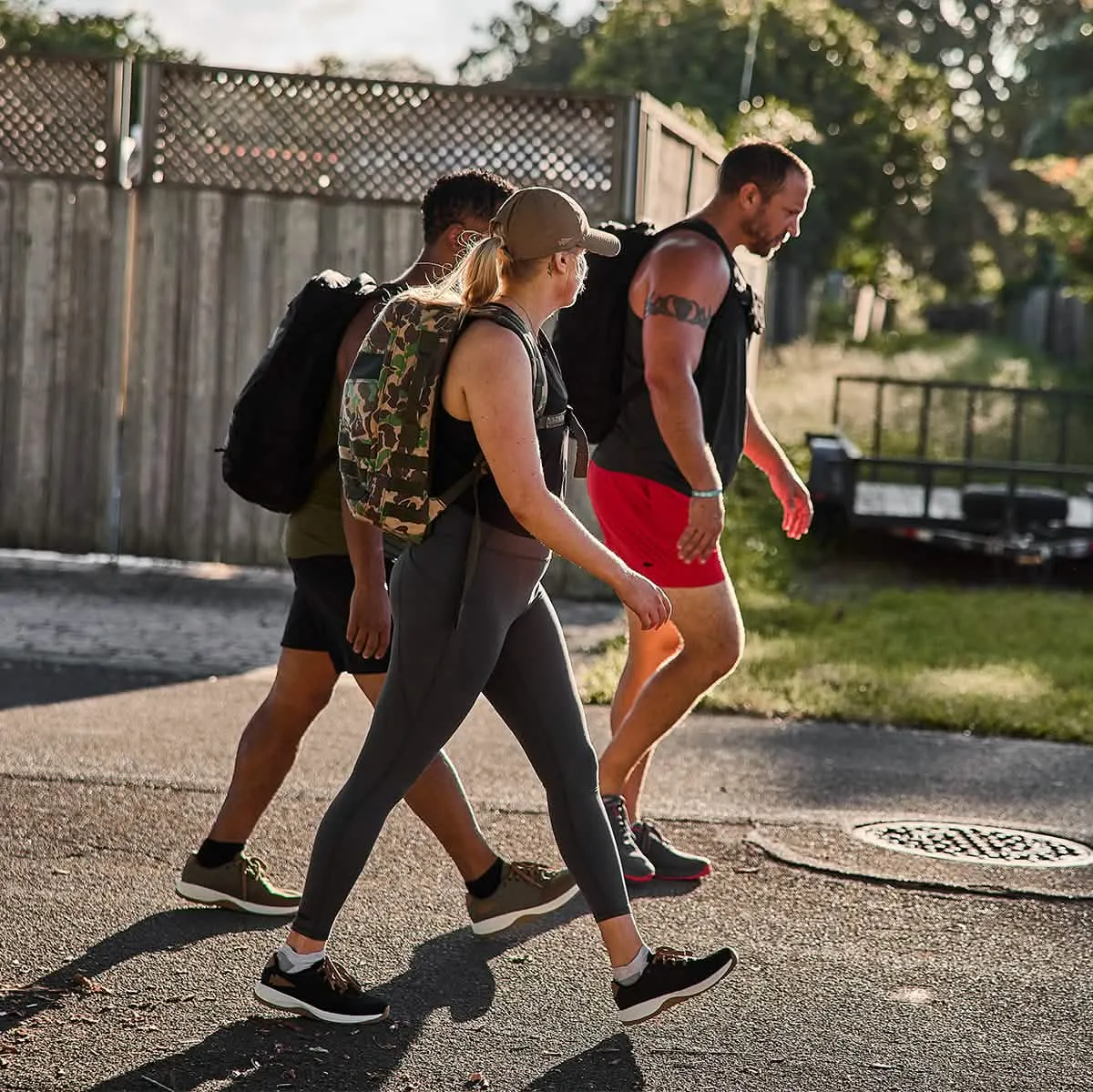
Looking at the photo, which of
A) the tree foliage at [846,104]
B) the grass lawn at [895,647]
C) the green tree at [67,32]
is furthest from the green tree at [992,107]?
the grass lawn at [895,647]

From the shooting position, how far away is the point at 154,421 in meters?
10.8

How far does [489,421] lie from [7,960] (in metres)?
1.76

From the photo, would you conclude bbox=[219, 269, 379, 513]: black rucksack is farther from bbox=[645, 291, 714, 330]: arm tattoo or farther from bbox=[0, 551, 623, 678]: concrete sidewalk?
bbox=[0, 551, 623, 678]: concrete sidewalk

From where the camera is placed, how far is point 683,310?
17.0 feet

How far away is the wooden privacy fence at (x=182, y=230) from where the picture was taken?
10.5 metres

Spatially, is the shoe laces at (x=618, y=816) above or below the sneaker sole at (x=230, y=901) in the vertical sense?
above

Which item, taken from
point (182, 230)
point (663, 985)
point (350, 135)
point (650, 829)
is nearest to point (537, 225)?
point (663, 985)

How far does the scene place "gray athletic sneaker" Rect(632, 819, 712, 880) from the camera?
5.47 m

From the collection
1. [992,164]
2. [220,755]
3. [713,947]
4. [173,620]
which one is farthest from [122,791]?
[992,164]

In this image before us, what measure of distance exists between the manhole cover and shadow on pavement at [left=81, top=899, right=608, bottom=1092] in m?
1.78

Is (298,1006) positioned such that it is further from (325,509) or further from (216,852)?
(325,509)

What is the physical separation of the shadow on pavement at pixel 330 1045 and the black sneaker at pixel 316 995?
34 mm

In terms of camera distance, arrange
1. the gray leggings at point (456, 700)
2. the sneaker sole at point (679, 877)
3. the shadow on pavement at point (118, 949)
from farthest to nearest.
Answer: the sneaker sole at point (679, 877)
the shadow on pavement at point (118, 949)
the gray leggings at point (456, 700)

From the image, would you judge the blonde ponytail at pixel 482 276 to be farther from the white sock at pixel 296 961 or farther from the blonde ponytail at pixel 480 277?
the white sock at pixel 296 961
